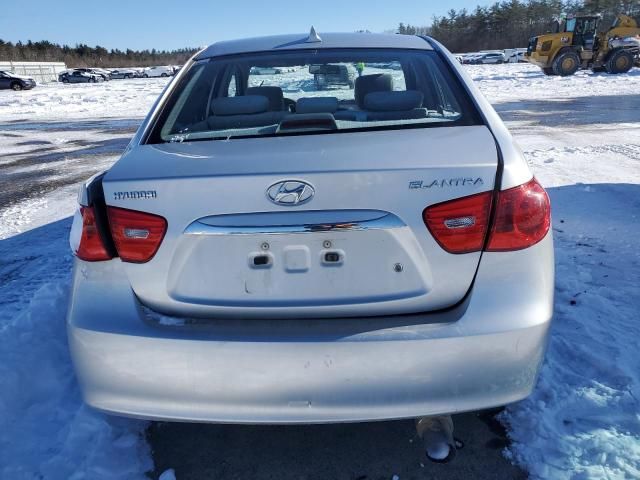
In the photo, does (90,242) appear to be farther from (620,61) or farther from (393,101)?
(620,61)

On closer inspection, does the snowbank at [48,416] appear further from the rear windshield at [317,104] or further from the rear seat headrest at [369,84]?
the rear seat headrest at [369,84]

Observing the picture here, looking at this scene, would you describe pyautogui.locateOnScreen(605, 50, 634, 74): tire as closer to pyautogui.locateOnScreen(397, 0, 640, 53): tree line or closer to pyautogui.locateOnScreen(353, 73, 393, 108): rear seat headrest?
pyautogui.locateOnScreen(353, 73, 393, 108): rear seat headrest

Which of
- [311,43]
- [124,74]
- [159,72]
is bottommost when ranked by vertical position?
[124,74]

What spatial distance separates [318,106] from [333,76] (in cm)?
126

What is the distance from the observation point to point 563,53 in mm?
24562

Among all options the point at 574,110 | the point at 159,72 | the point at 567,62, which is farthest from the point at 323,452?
the point at 159,72

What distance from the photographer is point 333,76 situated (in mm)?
3754

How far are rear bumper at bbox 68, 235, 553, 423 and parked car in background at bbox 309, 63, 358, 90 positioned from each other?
2138 mm

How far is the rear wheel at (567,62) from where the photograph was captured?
80.5 feet

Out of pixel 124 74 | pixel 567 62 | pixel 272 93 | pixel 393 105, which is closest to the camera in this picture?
pixel 393 105

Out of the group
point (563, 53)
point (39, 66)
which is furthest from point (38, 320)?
point (39, 66)

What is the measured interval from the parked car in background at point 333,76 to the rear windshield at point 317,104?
21cm

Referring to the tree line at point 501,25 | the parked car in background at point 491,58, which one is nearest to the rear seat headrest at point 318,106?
the parked car in background at point 491,58

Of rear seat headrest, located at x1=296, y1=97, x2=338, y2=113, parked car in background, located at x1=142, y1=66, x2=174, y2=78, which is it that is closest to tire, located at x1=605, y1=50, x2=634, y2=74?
rear seat headrest, located at x1=296, y1=97, x2=338, y2=113
